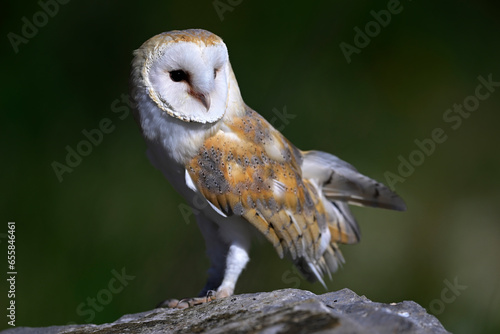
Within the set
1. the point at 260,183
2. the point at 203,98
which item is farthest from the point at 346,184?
the point at 203,98

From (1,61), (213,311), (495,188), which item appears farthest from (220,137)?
(495,188)

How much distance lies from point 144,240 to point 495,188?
5.74 feet

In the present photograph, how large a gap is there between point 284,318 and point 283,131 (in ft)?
5.77

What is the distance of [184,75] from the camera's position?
1.59 metres

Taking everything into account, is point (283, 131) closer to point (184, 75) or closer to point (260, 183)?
point (260, 183)

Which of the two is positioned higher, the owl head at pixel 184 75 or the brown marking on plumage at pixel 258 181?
the owl head at pixel 184 75

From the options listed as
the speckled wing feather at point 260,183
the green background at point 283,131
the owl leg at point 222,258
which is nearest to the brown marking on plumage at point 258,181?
the speckled wing feather at point 260,183

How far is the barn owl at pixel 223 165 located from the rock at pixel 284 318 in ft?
0.96

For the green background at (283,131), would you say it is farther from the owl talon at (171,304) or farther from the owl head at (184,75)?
the owl head at (184,75)

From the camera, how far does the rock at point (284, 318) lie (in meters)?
1.10

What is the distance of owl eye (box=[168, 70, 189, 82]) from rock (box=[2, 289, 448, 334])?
587mm

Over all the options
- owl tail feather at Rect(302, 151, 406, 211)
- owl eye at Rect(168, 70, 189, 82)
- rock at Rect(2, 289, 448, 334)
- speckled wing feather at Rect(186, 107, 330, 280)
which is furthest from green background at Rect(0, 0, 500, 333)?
owl eye at Rect(168, 70, 189, 82)

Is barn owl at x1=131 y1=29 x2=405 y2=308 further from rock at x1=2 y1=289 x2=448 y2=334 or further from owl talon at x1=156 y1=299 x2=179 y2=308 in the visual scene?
rock at x1=2 y1=289 x2=448 y2=334

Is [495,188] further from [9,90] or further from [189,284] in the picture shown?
[9,90]
